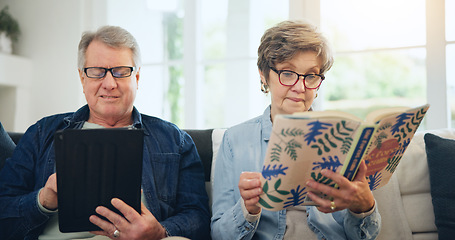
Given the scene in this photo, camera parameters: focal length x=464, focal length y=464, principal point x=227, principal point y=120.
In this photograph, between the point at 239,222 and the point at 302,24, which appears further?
the point at 302,24

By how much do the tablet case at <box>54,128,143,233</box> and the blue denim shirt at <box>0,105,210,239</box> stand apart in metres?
0.26

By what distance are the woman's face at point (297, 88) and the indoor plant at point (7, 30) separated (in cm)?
281

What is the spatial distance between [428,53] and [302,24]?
1.52 metres

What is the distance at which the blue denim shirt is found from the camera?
1572 millimetres

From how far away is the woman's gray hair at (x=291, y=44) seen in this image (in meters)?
1.55

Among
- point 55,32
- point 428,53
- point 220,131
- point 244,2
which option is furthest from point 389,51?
point 55,32

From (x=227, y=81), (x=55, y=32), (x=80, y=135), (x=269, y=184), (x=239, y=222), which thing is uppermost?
(x=55, y=32)

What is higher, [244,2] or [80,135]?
[244,2]

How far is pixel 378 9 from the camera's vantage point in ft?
10.0

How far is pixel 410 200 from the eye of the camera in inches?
72.2

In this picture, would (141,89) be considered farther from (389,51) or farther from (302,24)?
(302,24)

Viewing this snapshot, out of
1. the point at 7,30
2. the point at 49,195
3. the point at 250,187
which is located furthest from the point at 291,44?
the point at 7,30

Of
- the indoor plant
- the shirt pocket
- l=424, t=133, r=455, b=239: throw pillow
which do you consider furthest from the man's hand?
the indoor plant

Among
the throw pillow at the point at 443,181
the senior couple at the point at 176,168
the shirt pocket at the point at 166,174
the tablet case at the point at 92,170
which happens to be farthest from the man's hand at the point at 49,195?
the throw pillow at the point at 443,181
